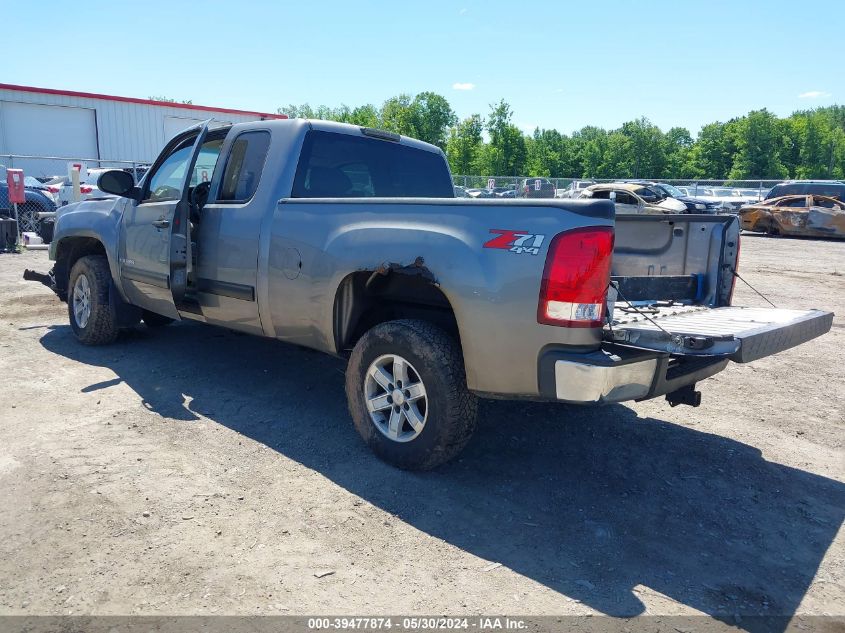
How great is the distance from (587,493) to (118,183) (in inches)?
176

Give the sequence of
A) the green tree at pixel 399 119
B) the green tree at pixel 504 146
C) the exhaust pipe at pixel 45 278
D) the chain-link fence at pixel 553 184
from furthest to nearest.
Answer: the green tree at pixel 399 119
the green tree at pixel 504 146
the chain-link fence at pixel 553 184
the exhaust pipe at pixel 45 278

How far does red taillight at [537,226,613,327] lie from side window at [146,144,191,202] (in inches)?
135

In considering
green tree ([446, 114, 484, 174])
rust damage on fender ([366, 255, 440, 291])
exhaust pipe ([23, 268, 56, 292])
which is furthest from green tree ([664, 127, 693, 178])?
rust damage on fender ([366, 255, 440, 291])

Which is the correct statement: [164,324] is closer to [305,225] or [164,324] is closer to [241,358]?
[241,358]

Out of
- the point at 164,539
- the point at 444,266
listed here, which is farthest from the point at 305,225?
the point at 164,539

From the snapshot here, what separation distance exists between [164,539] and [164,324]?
4633 millimetres

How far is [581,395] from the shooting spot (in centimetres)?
307

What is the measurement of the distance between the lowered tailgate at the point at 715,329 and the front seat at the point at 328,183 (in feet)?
7.07

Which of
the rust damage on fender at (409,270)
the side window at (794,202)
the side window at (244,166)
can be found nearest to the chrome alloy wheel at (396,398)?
the rust damage on fender at (409,270)

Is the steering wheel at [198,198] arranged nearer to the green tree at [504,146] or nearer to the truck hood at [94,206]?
the truck hood at [94,206]

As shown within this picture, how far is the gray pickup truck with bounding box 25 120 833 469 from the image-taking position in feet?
10.2

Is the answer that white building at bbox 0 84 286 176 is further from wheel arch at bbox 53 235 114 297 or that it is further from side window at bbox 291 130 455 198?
side window at bbox 291 130 455 198

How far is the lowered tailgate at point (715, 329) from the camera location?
3043 mm

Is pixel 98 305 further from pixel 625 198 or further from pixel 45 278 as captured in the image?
pixel 625 198
